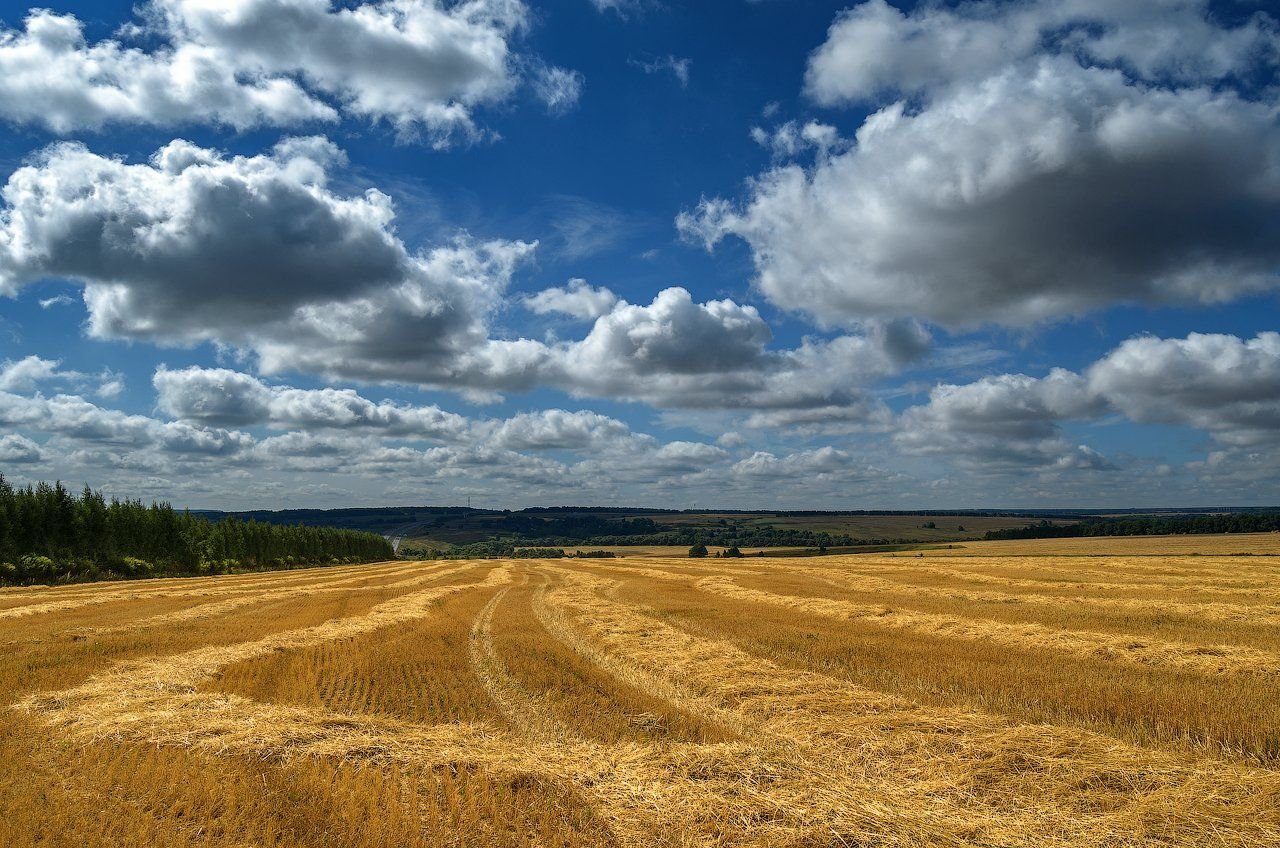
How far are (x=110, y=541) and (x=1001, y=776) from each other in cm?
8370

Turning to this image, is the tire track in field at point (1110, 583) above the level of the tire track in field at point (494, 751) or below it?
Result: below

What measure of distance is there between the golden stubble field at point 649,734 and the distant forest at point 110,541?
51.7m

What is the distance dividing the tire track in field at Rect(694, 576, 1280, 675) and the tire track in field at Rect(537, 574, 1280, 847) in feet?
25.6

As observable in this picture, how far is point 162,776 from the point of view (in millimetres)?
8211

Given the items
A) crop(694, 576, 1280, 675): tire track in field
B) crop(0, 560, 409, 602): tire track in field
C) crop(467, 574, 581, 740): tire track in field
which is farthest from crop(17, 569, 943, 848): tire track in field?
crop(0, 560, 409, 602): tire track in field

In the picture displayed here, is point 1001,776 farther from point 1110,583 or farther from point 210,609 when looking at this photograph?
point 1110,583

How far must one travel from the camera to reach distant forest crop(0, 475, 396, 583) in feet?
199

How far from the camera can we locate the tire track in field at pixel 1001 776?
22.4 feet

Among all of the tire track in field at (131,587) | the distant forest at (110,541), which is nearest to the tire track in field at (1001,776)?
the tire track in field at (131,587)

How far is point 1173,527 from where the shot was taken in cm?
10831

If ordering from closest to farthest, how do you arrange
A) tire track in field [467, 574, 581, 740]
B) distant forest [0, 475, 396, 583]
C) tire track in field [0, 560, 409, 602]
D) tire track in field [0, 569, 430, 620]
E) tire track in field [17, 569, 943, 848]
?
tire track in field [17, 569, 943, 848], tire track in field [467, 574, 581, 740], tire track in field [0, 569, 430, 620], tire track in field [0, 560, 409, 602], distant forest [0, 475, 396, 583]

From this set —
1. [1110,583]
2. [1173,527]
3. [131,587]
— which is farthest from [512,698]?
[1173,527]

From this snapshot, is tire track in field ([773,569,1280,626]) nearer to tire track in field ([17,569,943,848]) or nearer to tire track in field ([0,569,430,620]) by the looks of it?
tire track in field ([17,569,943,848])

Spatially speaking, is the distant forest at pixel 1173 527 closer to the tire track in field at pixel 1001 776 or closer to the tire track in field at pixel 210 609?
the tire track in field at pixel 1001 776
